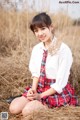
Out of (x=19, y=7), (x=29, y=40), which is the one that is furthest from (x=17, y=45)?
(x=19, y=7)

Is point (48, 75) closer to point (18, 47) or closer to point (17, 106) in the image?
point (17, 106)

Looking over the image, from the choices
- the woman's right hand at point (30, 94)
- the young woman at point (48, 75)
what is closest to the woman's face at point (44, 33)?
the young woman at point (48, 75)

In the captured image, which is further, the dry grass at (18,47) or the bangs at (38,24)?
the dry grass at (18,47)

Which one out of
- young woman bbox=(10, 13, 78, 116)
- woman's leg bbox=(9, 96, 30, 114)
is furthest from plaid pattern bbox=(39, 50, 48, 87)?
woman's leg bbox=(9, 96, 30, 114)

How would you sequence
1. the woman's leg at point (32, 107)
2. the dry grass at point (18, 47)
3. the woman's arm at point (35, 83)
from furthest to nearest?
the dry grass at point (18, 47) → the woman's arm at point (35, 83) → the woman's leg at point (32, 107)

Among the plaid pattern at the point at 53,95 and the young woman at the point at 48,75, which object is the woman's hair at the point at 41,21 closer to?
the young woman at the point at 48,75

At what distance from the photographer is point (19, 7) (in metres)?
2.51

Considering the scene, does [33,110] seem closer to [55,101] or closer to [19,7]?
[55,101]

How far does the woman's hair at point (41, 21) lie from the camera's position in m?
2.23

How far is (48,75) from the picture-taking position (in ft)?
7.55

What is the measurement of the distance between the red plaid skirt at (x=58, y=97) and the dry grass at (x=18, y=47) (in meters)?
0.23

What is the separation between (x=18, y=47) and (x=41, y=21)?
0.51 metres

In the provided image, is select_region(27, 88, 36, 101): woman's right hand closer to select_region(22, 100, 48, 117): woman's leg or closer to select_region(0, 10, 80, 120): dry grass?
select_region(22, 100, 48, 117): woman's leg

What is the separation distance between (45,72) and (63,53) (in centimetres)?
16
